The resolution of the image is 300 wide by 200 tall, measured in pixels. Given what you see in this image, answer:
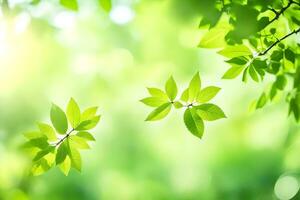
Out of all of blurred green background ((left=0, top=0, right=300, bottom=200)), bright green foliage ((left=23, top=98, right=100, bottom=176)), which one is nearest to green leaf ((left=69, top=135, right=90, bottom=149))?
bright green foliage ((left=23, top=98, right=100, bottom=176))

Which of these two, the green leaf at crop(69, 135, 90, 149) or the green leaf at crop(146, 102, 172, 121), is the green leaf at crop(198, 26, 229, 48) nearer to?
the green leaf at crop(146, 102, 172, 121)

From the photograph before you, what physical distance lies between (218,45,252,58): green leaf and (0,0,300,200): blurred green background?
6.33m

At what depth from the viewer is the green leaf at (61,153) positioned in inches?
41.4

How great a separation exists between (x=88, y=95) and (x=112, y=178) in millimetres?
1788

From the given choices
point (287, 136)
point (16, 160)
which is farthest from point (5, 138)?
point (287, 136)

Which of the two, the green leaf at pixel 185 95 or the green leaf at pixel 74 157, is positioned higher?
the green leaf at pixel 185 95

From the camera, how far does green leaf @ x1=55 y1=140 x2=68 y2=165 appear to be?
1.05m

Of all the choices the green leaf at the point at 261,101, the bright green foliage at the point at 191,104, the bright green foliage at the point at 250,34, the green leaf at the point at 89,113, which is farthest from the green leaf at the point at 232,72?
the green leaf at the point at 89,113

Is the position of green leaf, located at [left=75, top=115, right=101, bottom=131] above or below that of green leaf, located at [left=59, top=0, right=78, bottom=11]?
below

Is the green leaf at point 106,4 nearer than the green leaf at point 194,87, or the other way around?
the green leaf at point 194,87

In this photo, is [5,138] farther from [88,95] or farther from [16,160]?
[88,95]

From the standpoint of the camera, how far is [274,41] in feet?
3.97

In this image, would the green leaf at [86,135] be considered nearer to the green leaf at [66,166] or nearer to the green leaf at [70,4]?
the green leaf at [66,166]

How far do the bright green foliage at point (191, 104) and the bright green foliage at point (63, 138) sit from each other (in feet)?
0.54
